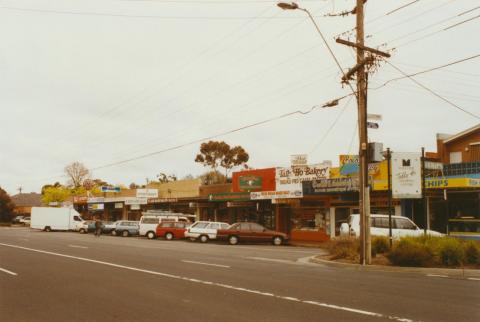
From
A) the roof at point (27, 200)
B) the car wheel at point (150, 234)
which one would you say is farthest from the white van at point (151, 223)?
the roof at point (27, 200)

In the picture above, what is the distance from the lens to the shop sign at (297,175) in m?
33.6

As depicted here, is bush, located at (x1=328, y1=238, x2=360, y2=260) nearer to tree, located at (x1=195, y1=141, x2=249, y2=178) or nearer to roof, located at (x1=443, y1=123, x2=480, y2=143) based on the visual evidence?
roof, located at (x1=443, y1=123, x2=480, y2=143)

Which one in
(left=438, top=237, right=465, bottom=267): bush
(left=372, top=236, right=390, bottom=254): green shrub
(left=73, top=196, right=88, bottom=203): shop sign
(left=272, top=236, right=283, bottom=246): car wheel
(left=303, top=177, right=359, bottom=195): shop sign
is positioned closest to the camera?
(left=438, top=237, right=465, bottom=267): bush

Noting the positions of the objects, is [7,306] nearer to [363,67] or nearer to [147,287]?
[147,287]

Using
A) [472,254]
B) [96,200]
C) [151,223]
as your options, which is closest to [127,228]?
[151,223]

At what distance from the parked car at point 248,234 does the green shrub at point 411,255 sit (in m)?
14.9

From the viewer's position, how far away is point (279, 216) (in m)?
37.4

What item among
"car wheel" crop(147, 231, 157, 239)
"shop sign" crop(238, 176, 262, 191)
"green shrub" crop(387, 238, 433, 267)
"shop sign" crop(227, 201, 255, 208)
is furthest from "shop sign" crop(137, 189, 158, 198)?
"green shrub" crop(387, 238, 433, 267)

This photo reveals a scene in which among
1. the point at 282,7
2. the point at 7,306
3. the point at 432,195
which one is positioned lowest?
the point at 7,306

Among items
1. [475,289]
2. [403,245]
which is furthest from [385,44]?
[475,289]

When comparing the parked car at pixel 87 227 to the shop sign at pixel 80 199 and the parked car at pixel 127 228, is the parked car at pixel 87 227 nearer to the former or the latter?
the parked car at pixel 127 228

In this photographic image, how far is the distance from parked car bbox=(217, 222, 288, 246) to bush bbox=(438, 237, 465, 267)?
15568mm

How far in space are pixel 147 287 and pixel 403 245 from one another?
9082 millimetres

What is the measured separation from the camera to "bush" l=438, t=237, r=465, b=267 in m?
15.8
